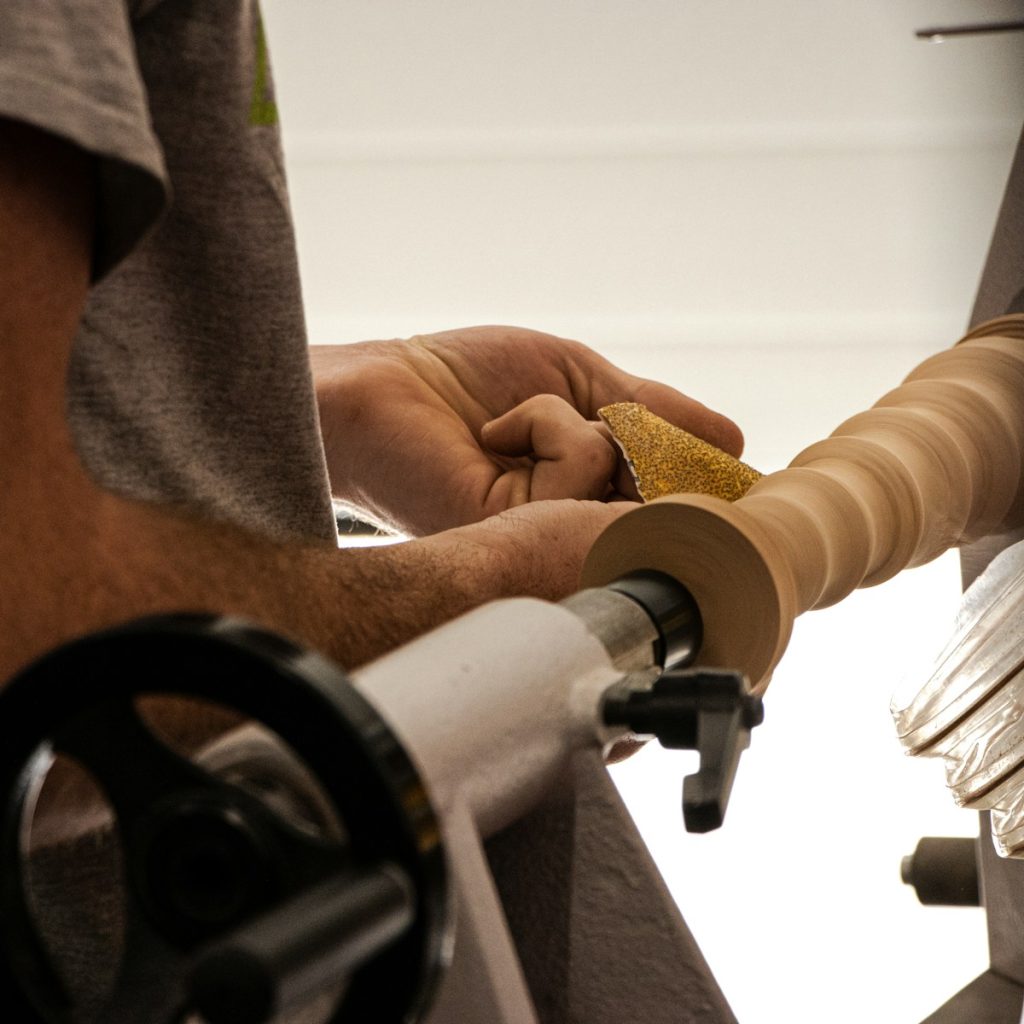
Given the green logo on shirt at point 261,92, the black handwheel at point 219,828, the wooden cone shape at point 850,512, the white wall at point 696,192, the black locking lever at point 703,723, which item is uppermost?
the green logo on shirt at point 261,92

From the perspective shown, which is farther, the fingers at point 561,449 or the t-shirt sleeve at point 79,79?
the fingers at point 561,449

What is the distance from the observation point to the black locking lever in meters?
0.25

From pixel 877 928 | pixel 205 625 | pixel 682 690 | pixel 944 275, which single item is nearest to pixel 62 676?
pixel 205 625

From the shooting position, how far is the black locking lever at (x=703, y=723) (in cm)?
25

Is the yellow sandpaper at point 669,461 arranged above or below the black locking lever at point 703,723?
below

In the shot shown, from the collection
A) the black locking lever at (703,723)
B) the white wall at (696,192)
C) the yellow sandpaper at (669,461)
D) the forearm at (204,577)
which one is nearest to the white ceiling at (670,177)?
the white wall at (696,192)

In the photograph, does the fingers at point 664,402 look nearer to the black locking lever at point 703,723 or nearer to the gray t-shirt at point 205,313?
the gray t-shirt at point 205,313

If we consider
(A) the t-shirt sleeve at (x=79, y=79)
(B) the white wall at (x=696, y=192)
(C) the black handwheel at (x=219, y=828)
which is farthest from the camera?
(B) the white wall at (x=696, y=192)

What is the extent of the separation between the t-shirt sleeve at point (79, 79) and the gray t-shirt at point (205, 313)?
4 centimetres

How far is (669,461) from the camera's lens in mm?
538

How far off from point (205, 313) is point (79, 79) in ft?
0.57

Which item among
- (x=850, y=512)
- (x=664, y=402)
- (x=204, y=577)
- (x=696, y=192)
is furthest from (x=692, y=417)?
(x=696, y=192)

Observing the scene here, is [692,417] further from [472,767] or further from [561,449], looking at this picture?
[472,767]

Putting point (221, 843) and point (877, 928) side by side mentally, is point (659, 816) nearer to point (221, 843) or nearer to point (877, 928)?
point (877, 928)
